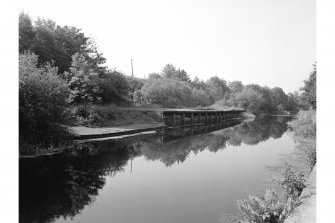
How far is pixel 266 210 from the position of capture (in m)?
6.22

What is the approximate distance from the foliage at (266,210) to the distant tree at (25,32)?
30.3 m

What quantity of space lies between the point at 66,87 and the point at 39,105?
6.89ft

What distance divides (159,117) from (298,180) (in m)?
24.9

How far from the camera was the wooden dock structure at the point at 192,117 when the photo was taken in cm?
3384

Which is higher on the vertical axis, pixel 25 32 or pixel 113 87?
pixel 25 32

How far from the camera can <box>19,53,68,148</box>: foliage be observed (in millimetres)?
13914

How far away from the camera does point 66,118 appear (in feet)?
54.0

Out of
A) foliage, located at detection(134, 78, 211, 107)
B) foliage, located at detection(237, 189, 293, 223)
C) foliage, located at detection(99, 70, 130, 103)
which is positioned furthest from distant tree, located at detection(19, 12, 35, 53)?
foliage, located at detection(237, 189, 293, 223)

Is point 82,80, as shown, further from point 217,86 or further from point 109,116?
point 217,86

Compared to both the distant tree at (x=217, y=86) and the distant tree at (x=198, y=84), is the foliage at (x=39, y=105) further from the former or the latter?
the distant tree at (x=217, y=86)

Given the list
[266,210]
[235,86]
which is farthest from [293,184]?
[235,86]

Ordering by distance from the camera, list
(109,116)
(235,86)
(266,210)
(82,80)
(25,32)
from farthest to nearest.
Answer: (235,86) < (25,32) < (109,116) < (82,80) < (266,210)

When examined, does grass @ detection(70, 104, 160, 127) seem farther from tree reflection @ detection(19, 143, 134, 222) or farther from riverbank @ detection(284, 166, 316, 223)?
riverbank @ detection(284, 166, 316, 223)

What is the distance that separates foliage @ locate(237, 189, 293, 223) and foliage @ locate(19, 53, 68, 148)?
36.4ft
